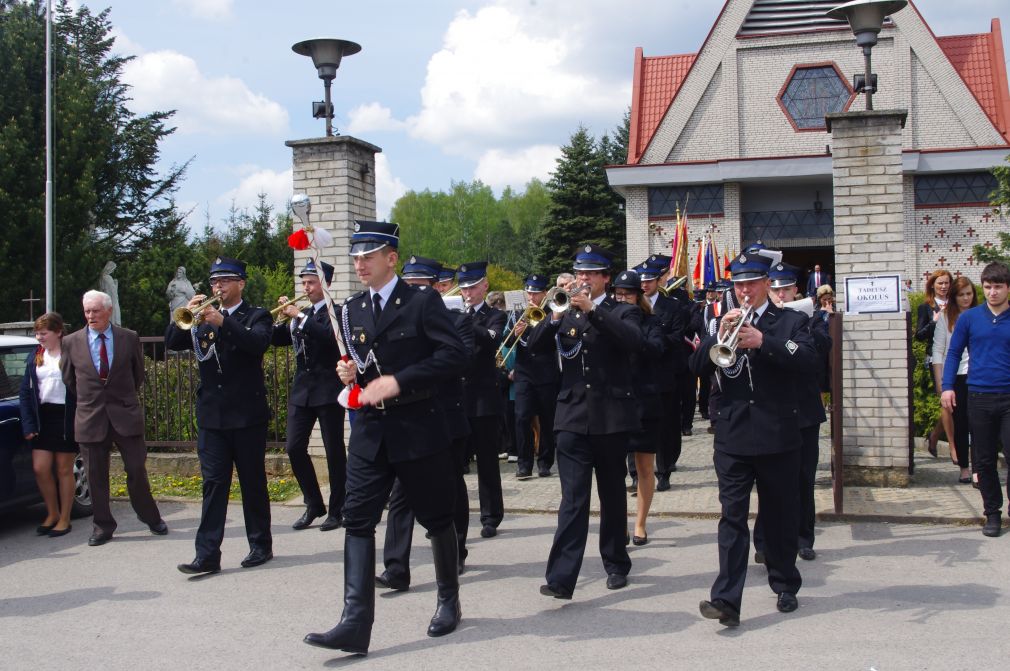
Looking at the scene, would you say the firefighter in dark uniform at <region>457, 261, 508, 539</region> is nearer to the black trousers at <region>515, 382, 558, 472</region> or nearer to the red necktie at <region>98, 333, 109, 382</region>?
the black trousers at <region>515, 382, 558, 472</region>

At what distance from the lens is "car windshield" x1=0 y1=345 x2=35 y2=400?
339 inches

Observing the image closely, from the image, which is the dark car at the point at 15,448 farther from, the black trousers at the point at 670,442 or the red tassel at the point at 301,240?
the black trousers at the point at 670,442

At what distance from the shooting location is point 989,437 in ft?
24.1

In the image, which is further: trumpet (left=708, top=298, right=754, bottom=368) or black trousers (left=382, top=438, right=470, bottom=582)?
black trousers (left=382, top=438, right=470, bottom=582)

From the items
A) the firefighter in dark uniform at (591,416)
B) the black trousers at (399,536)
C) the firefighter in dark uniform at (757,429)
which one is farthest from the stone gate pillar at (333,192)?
the firefighter in dark uniform at (757,429)

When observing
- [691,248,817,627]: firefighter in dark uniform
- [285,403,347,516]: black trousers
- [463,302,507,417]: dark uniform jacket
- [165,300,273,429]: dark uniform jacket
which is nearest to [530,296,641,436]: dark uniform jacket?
[691,248,817,627]: firefighter in dark uniform

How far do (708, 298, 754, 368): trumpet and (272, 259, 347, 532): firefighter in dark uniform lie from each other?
3611mm

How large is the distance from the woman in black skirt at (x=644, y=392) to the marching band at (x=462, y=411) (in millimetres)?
18

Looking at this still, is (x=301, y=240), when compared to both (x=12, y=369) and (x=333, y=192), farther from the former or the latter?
(x=333, y=192)

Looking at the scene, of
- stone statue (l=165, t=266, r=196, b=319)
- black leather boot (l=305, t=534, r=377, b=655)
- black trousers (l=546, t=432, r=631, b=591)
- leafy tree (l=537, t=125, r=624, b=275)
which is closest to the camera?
black leather boot (l=305, t=534, r=377, b=655)

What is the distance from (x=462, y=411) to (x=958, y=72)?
88.6ft

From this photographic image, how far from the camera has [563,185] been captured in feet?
137

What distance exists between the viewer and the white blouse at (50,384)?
843cm

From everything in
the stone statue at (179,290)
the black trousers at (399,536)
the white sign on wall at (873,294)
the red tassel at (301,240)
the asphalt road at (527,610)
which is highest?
the stone statue at (179,290)
